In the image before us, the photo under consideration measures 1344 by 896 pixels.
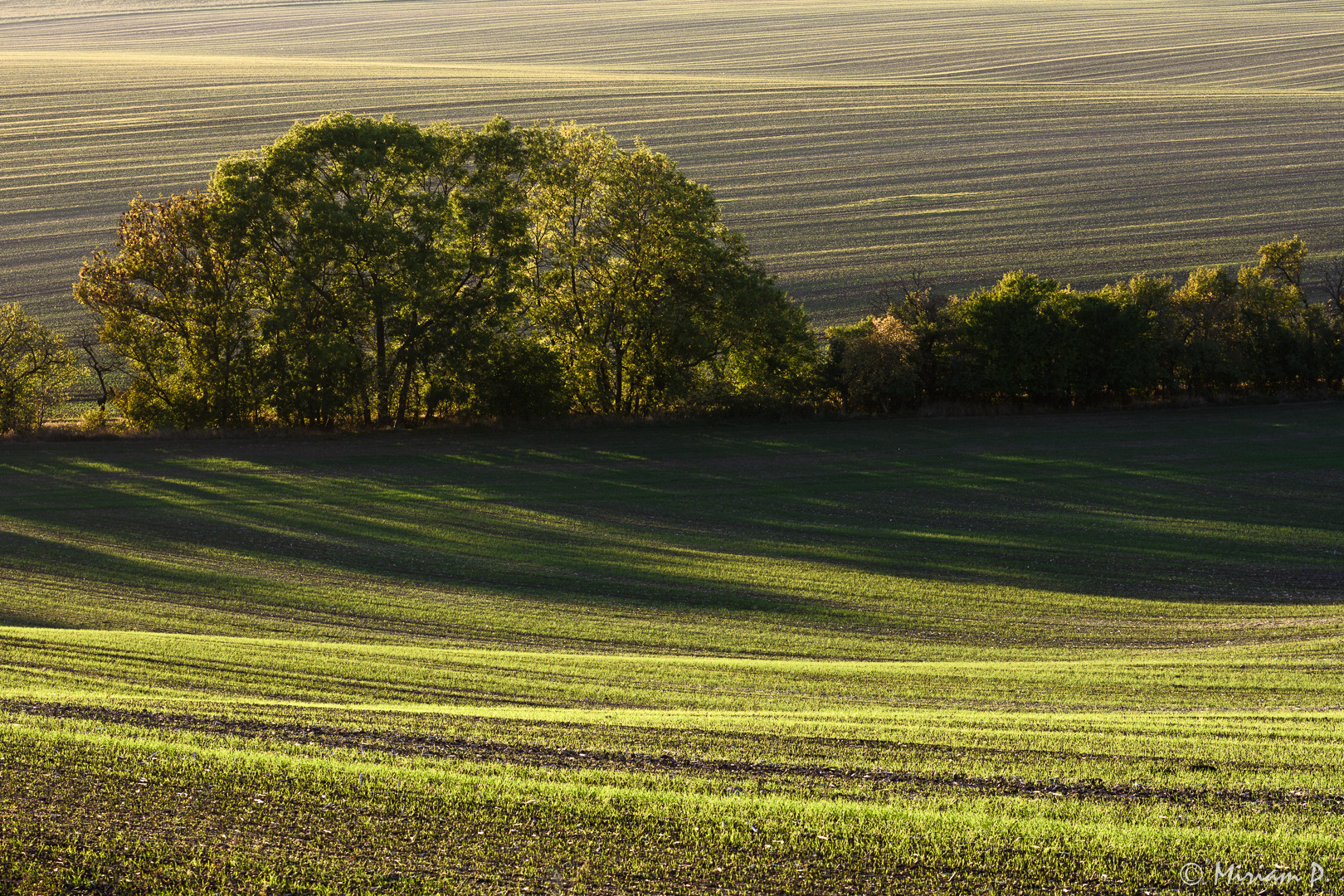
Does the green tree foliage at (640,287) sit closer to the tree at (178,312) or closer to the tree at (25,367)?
the tree at (178,312)

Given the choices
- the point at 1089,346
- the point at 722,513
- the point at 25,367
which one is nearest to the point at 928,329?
the point at 1089,346

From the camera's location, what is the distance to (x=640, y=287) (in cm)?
5016

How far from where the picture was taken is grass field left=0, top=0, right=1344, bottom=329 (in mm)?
81375

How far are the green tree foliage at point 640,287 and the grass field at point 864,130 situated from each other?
18158 millimetres

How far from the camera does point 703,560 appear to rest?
33.4 m

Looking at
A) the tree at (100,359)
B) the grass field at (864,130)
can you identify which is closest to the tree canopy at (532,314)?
the tree at (100,359)

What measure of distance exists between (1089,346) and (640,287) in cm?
2060

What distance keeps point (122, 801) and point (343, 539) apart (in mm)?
25229

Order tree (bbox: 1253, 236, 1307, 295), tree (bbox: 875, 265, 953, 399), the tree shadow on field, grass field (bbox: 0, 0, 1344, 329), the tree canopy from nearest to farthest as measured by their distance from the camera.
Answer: the tree shadow on field, the tree canopy, tree (bbox: 875, 265, 953, 399), tree (bbox: 1253, 236, 1307, 295), grass field (bbox: 0, 0, 1344, 329)

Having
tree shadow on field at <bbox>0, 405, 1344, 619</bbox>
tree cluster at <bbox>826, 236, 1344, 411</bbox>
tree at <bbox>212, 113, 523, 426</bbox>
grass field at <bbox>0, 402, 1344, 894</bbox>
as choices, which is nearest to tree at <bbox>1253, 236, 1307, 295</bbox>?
tree cluster at <bbox>826, 236, 1344, 411</bbox>

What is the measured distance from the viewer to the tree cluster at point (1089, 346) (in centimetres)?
4931

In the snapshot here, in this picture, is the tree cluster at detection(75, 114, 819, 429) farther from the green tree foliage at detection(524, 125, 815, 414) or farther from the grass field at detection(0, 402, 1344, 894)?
the grass field at detection(0, 402, 1344, 894)

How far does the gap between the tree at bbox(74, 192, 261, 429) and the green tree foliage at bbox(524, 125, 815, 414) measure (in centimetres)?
1321

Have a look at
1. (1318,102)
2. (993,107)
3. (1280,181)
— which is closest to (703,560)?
(1280,181)
